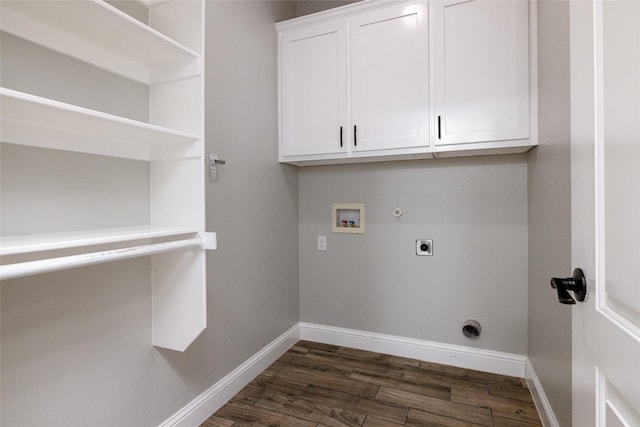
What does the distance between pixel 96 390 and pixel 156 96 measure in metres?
1.21

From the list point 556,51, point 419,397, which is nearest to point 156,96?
point 556,51

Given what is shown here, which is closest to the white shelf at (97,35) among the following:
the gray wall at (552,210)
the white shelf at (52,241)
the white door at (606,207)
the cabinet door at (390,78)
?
the white shelf at (52,241)

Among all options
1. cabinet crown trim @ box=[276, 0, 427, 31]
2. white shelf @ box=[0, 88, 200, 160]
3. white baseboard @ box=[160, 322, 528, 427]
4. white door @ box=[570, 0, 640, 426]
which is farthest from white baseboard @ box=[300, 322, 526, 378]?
cabinet crown trim @ box=[276, 0, 427, 31]

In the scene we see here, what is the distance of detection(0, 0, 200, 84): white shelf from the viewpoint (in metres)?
0.92

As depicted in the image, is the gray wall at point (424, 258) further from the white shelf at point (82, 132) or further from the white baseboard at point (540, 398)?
the white shelf at point (82, 132)

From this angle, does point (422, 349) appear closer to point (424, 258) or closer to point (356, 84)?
point (424, 258)

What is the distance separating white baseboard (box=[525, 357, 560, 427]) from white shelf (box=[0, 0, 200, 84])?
2.20 m

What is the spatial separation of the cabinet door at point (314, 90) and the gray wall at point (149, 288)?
4.2 inches

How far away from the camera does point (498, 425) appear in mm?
1548

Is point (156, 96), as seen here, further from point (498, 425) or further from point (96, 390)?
point (498, 425)

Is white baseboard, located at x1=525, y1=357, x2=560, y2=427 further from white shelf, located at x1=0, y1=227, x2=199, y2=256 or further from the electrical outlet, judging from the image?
white shelf, located at x1=0, y1=227, x2=199, y2=256

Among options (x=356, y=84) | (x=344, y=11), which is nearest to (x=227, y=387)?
(x=356, y=84)

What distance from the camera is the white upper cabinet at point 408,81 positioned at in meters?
1.71

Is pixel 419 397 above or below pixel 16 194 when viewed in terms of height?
below
